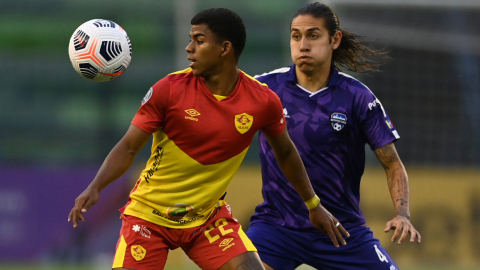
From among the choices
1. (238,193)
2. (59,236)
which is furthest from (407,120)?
(59,236)

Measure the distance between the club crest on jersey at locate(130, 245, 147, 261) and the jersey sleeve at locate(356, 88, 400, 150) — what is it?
1.83 metres

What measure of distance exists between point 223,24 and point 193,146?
79 centimetres

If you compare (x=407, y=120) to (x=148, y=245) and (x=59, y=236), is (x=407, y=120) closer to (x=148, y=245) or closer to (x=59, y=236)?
(x=59, y=236)

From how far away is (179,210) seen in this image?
445 cm

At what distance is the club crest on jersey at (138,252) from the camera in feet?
14.2

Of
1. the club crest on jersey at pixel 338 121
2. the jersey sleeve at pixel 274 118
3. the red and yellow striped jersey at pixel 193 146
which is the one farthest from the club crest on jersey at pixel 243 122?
the club crest on jersey at pixel 338 121

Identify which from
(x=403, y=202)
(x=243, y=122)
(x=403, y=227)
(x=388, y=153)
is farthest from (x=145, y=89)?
(x=403, y=227)

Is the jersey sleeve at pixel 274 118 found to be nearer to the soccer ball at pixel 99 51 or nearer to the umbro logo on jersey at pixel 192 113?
the umbro logo on jersey at pixel 192 113

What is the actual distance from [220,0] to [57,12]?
3.81 meters

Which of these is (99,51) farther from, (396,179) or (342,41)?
(396,179)

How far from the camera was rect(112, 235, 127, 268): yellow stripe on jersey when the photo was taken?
168 inches

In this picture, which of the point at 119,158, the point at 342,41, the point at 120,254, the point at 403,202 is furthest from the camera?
the point at 342,41

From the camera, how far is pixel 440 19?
13031 mm

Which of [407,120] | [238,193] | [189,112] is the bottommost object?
[238,193]
